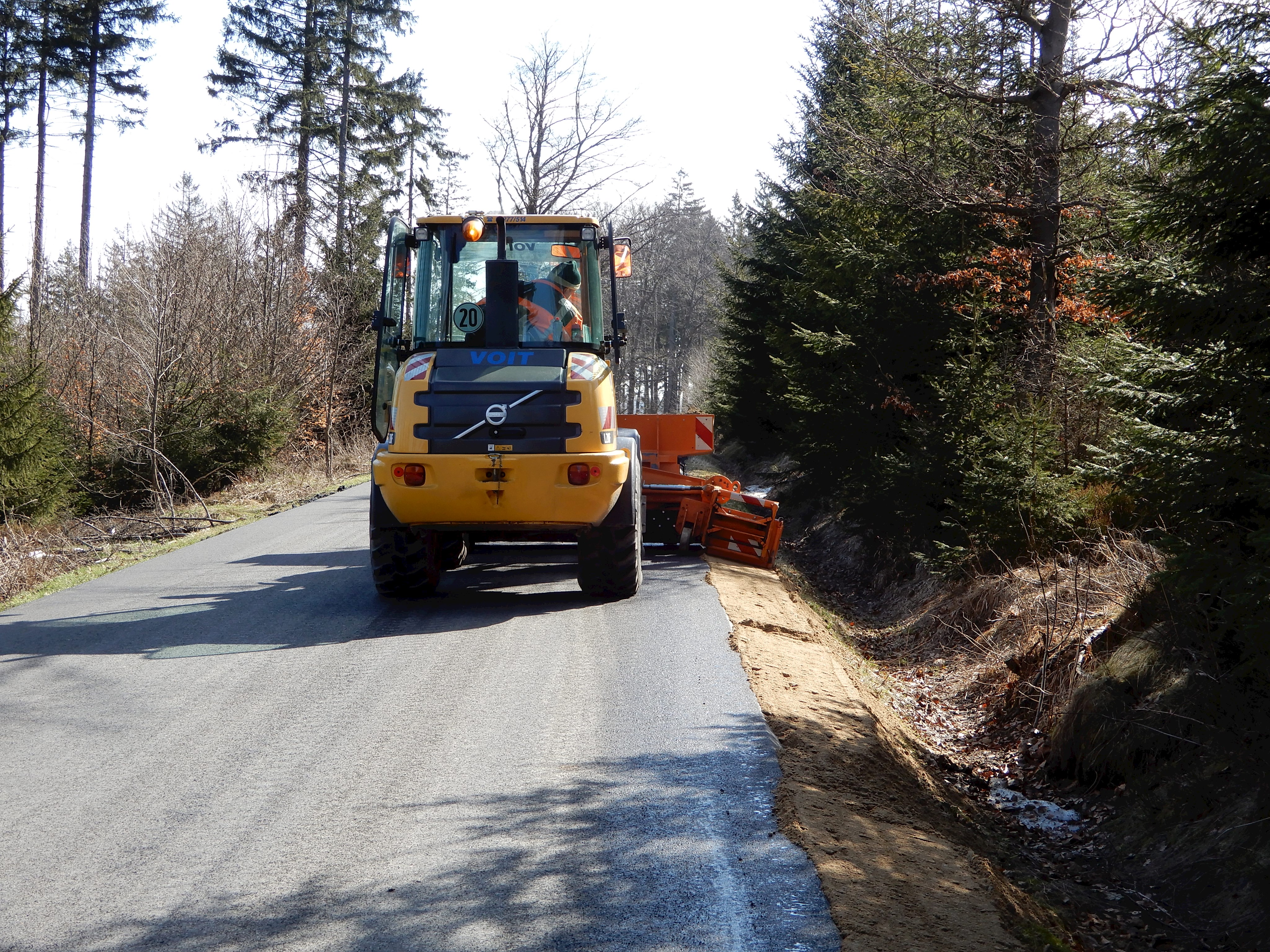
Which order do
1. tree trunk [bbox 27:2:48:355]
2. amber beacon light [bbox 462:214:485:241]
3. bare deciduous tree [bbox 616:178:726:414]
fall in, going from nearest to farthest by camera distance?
1. amber beacon light [bbox 462:214:485:241]
2. tree trunk [bbox 27:2:48:355]
3. bare deciduous tree [bbox 616:178:726:414]

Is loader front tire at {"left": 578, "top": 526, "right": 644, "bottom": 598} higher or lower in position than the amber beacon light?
lower

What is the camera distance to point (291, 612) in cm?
888

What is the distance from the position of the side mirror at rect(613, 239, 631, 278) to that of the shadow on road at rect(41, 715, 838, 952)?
16.4 feet

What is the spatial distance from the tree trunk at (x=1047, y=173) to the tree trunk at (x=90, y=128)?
26053mm

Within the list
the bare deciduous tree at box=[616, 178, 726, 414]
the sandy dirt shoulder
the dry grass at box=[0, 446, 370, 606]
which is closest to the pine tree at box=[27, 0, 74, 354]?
the dry grass at box=[0, 446, 370, 606]

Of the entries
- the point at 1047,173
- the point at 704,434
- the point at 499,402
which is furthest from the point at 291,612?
the point at 1047,173

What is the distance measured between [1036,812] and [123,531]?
14098 mm

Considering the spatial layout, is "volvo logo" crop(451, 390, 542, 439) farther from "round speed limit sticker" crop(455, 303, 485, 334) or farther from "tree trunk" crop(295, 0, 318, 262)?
"tree trunk" crop(295, 0, 318, 262)

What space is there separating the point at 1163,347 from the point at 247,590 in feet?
26.5

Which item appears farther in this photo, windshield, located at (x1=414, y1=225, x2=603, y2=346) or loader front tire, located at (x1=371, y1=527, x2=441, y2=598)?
windshield, located at (x1=414, y1=225, x2=603, y2=346)

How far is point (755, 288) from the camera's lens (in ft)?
79.2

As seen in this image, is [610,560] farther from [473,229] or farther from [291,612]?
[473,229]

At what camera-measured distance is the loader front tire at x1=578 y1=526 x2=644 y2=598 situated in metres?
8.89

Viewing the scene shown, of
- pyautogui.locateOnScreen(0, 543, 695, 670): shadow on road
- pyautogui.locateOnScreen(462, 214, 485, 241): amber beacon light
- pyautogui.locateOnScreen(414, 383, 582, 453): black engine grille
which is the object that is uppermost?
pyautogui.locateOnScreen(462, 214, 485, 241): amber beacon light
